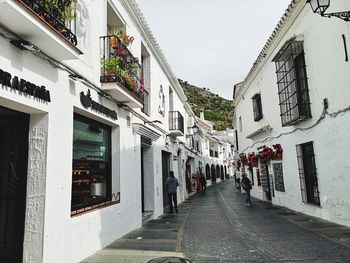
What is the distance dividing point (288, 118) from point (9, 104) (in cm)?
908

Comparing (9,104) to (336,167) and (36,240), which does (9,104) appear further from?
(336,167)

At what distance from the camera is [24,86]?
157 inches

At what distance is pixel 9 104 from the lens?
13.1ft

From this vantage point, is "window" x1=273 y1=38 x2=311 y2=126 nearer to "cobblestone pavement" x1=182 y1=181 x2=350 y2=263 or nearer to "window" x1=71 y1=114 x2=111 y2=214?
"cobblestone pavement" x1=182 y1=181 x2=350 y2=263

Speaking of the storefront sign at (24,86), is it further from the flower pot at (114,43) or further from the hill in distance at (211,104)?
the hill in distance at (211,104)

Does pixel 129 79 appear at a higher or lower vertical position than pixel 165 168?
higher

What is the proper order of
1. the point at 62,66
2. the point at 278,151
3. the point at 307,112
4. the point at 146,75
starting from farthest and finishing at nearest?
the point at 278,151 → the point at 146,75 → the point at 307,112 → the point at 62,66

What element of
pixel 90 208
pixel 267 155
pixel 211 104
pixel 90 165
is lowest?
pixel 90 208

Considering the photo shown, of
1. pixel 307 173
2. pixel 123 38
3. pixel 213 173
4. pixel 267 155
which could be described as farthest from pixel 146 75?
pixel 213 173

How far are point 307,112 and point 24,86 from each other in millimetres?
8260

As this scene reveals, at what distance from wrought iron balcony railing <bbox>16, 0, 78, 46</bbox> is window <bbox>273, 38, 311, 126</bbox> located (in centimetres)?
730

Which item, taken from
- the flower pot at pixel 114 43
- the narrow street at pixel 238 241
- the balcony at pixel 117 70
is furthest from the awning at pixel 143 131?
the narrow street at pixel 238 241

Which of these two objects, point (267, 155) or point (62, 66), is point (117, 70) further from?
point (267, 155)

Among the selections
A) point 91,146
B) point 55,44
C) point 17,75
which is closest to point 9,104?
point 17,75
